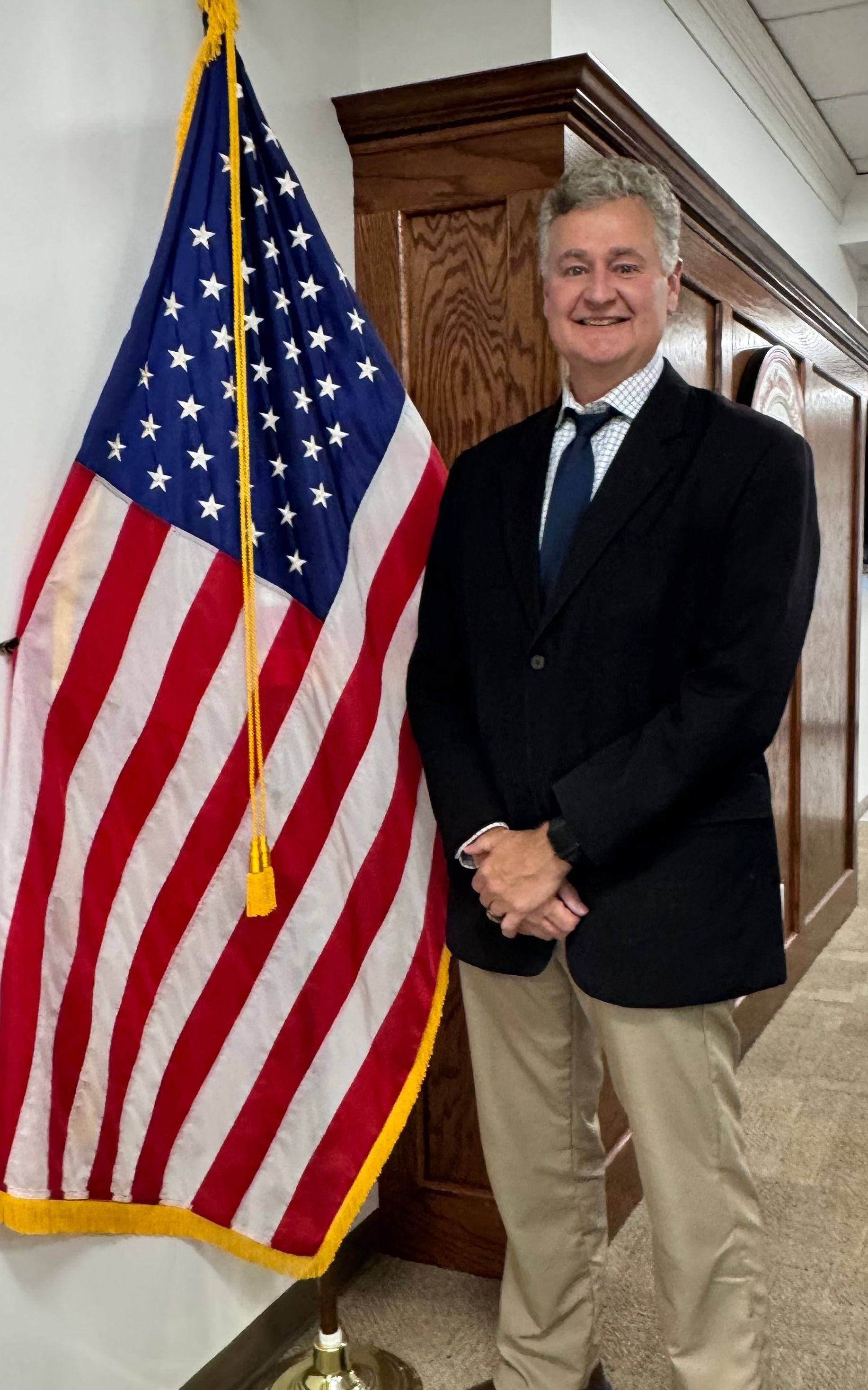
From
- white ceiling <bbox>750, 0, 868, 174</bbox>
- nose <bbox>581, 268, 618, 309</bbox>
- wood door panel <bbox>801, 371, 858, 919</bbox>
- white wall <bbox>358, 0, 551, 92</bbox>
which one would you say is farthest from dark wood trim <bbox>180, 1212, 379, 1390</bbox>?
white ceiling <bbox>750, 0, 868, 174</bbox>

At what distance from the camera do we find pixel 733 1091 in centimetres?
156

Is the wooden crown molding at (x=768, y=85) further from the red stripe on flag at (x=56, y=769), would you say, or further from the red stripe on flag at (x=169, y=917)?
the red stripe on flag at (x=169, y=917)

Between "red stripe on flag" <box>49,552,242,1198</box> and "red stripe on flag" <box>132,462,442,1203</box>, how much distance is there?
137mm

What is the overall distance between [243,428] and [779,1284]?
5.60ft

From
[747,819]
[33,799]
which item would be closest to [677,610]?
[747,819]

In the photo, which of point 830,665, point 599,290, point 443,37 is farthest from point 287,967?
point 830,665

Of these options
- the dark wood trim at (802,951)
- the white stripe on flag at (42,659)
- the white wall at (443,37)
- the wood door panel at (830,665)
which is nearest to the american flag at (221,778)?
the white stripe on flag at (42,659)

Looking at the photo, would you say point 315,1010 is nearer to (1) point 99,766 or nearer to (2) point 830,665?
(1) point 99,766

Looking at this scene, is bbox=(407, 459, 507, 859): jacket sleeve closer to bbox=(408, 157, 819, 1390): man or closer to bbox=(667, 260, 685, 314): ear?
bbox=(408, 157, 819, 1390): man

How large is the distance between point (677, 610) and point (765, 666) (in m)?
0.13

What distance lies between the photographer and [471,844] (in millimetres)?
1609

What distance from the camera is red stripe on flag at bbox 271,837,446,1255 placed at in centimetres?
175

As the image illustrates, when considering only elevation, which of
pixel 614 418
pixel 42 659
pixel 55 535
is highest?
pixel 614 418

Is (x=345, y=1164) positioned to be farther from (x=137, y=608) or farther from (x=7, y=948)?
(x=137, y=608)
